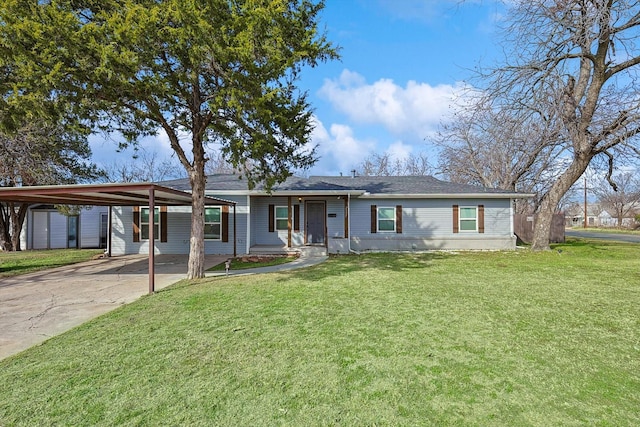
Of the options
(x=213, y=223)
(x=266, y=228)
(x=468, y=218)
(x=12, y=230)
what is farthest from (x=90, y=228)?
(x=468, y=218)

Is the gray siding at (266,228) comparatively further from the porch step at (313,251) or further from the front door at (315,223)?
the porch step at (313,251)

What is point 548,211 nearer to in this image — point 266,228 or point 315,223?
point 315,223

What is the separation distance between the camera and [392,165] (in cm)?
3362

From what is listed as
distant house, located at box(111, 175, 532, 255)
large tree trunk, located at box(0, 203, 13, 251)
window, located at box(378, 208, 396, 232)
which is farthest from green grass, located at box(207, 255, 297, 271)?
large tree trunk, located at box(0, 203, 13, 251)

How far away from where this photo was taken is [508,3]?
927 centimetres

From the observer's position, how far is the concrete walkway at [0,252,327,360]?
4574mm

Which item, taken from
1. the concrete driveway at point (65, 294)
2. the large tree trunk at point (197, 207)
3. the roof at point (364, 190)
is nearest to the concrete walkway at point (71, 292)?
the concrete driveway at point (65, 294)


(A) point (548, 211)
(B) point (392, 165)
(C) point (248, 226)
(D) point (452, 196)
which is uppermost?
(B) point (392, 165)

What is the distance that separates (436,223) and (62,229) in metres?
19.6

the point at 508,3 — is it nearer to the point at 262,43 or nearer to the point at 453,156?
the point at 262,43

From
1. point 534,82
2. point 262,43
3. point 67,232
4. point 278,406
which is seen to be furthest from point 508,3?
point 67,232

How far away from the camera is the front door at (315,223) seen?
1405cm

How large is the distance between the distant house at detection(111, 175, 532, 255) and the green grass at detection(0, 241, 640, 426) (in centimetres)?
732

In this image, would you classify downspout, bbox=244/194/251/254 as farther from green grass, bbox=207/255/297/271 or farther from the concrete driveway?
the concrete driveway
